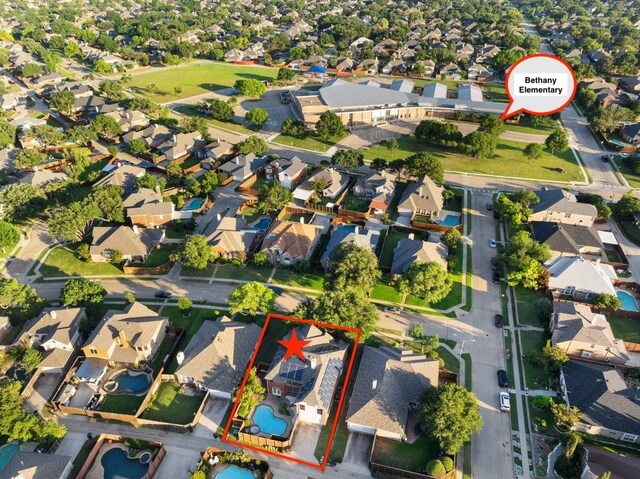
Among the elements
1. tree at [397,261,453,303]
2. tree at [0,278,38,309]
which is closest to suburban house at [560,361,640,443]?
tree at [397,261,453,303]

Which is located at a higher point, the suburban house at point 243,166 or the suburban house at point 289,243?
the suburban house at point 289,243

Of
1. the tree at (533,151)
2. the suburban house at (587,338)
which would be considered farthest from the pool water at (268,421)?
the tree at (533,151)

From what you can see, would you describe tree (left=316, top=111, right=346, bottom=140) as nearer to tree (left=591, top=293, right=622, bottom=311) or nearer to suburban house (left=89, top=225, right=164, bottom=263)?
suburban house (left=89, top=225, right=164, bottom=263)

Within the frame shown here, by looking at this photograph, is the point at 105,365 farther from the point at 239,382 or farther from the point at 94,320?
the point at 239,382

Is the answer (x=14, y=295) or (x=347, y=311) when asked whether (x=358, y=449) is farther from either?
(x=14, y=295)

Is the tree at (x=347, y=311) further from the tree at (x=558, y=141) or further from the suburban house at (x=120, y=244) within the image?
the tree at (x=558, y=141)

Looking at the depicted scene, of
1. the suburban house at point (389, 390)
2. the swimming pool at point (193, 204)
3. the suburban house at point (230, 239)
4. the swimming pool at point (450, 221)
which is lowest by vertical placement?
the swimming pool at point (193, 204)

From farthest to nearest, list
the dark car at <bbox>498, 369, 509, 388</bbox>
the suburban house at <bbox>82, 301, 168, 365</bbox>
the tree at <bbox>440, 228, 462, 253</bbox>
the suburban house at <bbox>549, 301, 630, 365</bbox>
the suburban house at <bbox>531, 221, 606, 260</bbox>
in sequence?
the tree at <bbox>440, 228, 462, 253</bbox>, the suburban house at <bbox>531, 221, 606, 260</bbox>, the suburban house at <bbox>82, 301, 168, 365</bbox>, the suburban house at <bbox>549, 301, 630, 365</bbox>, the dark car at <bbox>498, 369, 509, 388</bbox>
